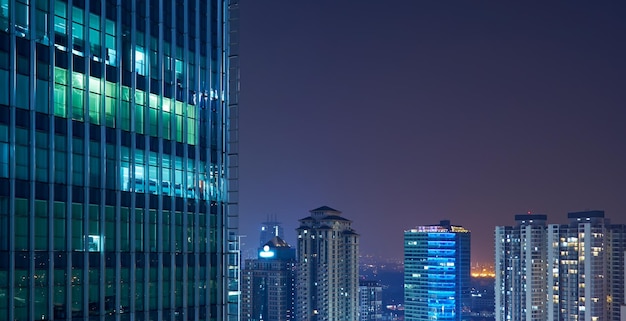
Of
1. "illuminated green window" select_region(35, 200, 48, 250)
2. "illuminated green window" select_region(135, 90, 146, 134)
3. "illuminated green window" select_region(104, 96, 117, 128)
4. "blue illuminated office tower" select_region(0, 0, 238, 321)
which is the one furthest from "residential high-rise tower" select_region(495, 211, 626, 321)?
"illuminated green window" select_region(35, 200, 48, 250)

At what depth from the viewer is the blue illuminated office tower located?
99.2 ft

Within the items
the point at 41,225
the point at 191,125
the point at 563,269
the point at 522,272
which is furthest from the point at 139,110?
the point at 522,272

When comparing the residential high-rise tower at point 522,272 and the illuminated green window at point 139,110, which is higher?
the illuminated green window at point 139,110

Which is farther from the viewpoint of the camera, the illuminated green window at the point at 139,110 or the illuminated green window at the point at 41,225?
the illuminated green window at the point at 139,110

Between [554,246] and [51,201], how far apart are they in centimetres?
14219

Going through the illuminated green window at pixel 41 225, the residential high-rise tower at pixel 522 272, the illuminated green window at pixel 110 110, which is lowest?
the residential high-rise tower at pixel 522 272

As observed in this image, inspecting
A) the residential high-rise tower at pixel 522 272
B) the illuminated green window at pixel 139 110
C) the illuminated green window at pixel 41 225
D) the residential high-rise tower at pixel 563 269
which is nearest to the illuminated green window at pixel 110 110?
the illuminated green window at pixel 139 110

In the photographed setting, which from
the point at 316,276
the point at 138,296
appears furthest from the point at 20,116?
the point at 316,276

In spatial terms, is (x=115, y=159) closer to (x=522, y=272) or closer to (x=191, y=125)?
(x=191, y=125)

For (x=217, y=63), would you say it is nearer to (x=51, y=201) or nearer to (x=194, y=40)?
(x=194, y=40)

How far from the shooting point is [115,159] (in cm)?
3512

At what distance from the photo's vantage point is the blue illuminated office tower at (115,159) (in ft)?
99.2

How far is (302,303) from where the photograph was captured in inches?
7864

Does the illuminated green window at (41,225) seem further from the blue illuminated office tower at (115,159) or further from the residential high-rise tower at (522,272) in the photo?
the residential high-rise tower at (522,272)
